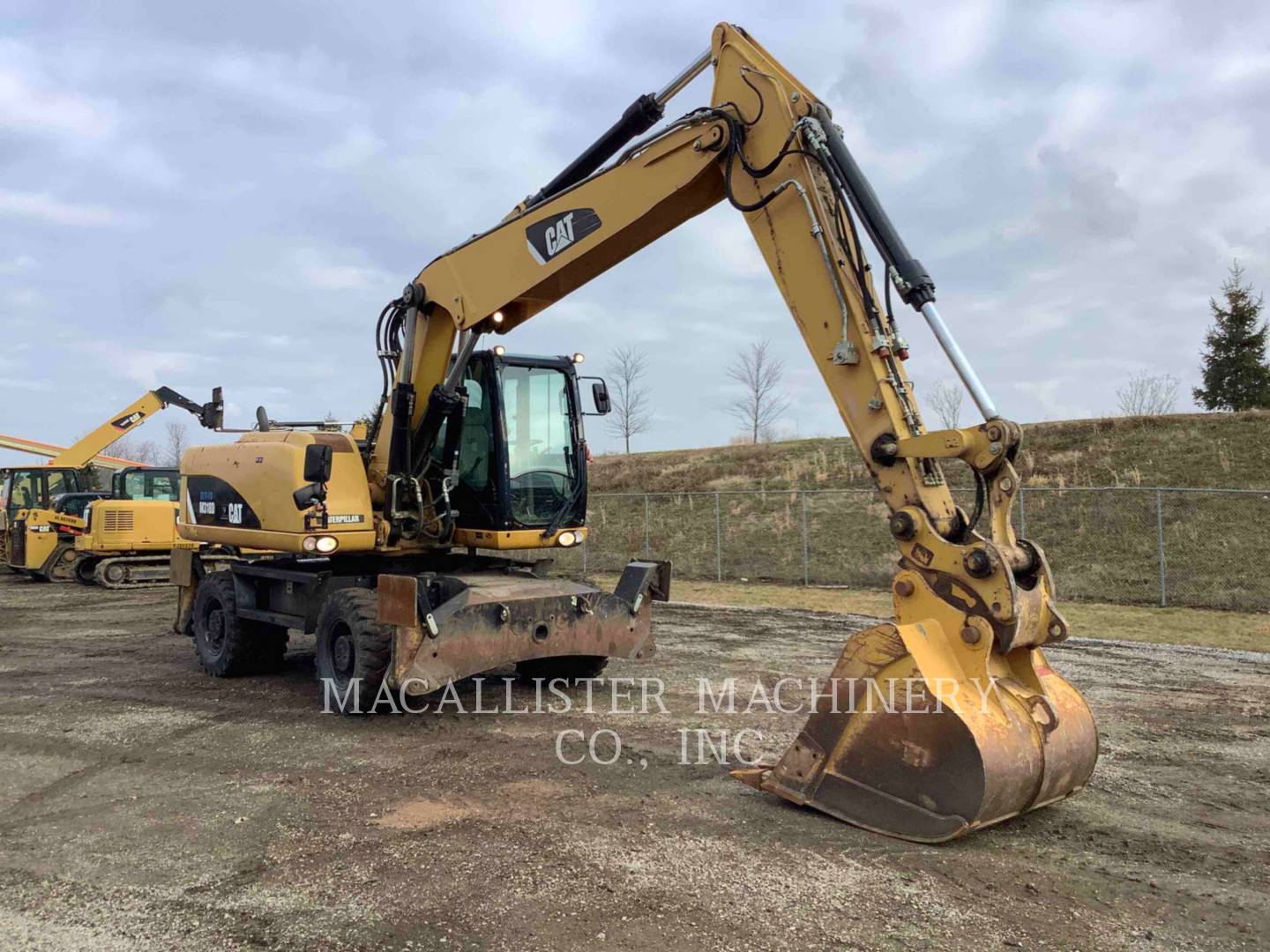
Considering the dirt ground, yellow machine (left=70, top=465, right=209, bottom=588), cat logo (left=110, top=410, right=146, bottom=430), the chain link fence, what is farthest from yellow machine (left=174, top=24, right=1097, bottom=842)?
cat logo (left=110, top=410, right=146, bottom=430)

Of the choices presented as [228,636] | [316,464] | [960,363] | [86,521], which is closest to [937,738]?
[960,363]

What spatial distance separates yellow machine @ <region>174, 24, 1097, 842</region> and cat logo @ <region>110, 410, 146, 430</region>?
510 inches

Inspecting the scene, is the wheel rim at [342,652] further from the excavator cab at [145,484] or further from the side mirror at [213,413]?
the excavator cab at [145,484]

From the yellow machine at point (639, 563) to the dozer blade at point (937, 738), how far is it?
1 centimetres

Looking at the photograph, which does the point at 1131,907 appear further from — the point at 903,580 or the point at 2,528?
the point at 2,528

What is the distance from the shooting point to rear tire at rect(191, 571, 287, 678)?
8.84 meters

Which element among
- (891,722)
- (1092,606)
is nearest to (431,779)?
(891,722)

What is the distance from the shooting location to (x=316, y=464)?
7.40 metres

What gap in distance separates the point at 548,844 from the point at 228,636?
5.51 m

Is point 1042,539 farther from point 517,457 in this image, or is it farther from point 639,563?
point 517,457

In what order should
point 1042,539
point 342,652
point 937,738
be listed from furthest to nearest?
1. point 1042,539
2. point 342,652
3. point 937,738

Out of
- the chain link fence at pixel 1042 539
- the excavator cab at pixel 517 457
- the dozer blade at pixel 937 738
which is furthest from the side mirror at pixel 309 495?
the chain link fence at pixel 1042 539

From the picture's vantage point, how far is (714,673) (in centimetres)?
894

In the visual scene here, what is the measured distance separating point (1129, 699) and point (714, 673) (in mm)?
3498
